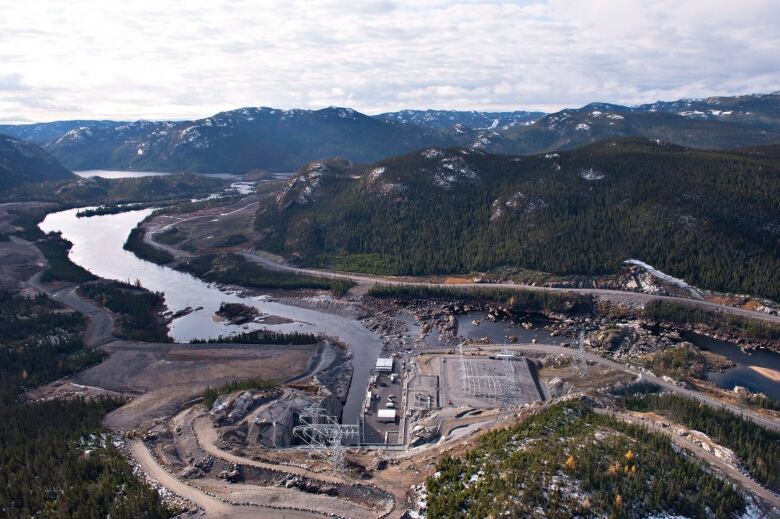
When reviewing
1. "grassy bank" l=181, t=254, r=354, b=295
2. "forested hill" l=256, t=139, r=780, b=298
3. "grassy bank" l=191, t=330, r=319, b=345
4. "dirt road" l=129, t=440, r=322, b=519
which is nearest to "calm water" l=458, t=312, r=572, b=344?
"forested hill" l=256, t=139, r=780, b=298

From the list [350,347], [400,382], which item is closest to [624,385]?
[400,382]

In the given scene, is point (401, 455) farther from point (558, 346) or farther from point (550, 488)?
point (558, 346)

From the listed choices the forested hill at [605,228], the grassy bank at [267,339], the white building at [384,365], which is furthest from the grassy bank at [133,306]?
the forested hill at [605,228]

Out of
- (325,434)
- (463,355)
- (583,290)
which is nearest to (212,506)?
(325,434)

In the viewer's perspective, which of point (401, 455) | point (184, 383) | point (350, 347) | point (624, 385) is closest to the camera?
point (401, 455)

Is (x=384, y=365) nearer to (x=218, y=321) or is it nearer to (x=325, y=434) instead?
(x=325, y=434)

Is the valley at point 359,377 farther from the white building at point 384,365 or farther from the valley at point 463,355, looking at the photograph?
the white building at point 384,365
